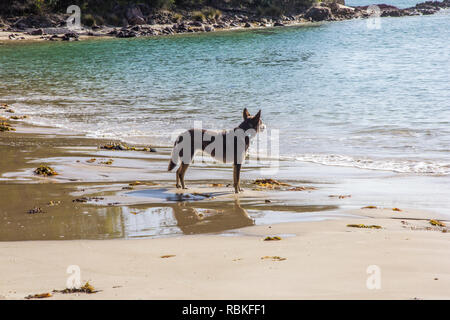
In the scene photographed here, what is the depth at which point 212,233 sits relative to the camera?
21.6 ft

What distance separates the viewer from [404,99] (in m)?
20.7

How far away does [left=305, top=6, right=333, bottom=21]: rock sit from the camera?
257 ft

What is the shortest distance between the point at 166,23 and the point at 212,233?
209 feet

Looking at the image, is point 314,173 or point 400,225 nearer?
point 400,225

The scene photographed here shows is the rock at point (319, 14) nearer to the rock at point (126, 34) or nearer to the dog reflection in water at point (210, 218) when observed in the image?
the rock at point (126, 34)

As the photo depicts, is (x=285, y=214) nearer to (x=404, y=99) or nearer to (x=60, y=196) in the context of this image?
(x=60, y=196)

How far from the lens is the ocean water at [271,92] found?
1391cm


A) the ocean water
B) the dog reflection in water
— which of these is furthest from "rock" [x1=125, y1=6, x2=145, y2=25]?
the dog reflection in water

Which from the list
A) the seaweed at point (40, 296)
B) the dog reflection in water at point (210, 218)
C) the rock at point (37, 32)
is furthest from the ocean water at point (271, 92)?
the rock at point (37, 32)

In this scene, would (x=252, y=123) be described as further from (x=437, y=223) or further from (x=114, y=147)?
(x=114, y=147)

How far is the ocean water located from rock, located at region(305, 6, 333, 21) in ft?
106

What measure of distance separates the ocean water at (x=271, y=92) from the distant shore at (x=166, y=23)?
10340 mm
